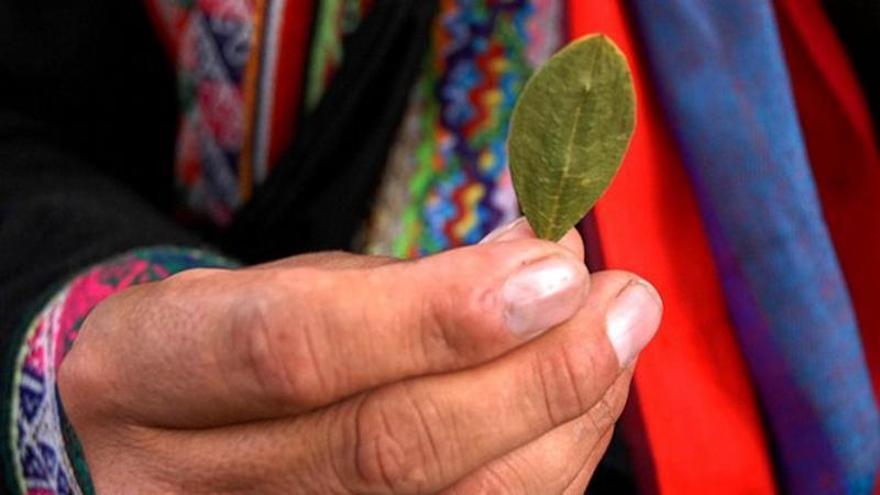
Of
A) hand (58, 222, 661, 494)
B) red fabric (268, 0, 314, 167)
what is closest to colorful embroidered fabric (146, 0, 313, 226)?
red fabric (268, 0, 314, 167)

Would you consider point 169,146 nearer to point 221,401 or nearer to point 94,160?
point 94,160

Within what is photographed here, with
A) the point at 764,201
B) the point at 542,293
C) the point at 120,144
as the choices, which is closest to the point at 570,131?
the point at 542,293

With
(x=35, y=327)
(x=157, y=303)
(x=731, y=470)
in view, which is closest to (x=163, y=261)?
(x=35, y=327)

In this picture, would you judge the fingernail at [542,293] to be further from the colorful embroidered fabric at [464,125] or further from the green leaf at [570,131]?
the colorful embroidered fabric at [464,125]

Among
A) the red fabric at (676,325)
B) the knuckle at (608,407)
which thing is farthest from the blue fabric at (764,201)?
the knuckle at (608,407)

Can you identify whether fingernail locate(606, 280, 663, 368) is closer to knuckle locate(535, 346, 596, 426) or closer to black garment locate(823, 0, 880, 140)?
knuckle locate(535, 346, 596, 426)

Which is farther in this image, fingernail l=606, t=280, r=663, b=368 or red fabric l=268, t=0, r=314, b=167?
red fabric l=268, t=0, r=314, b=167

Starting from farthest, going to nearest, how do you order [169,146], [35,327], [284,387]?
[169,146], [35,327], [284,387]

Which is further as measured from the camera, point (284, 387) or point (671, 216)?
point (671, 216)
